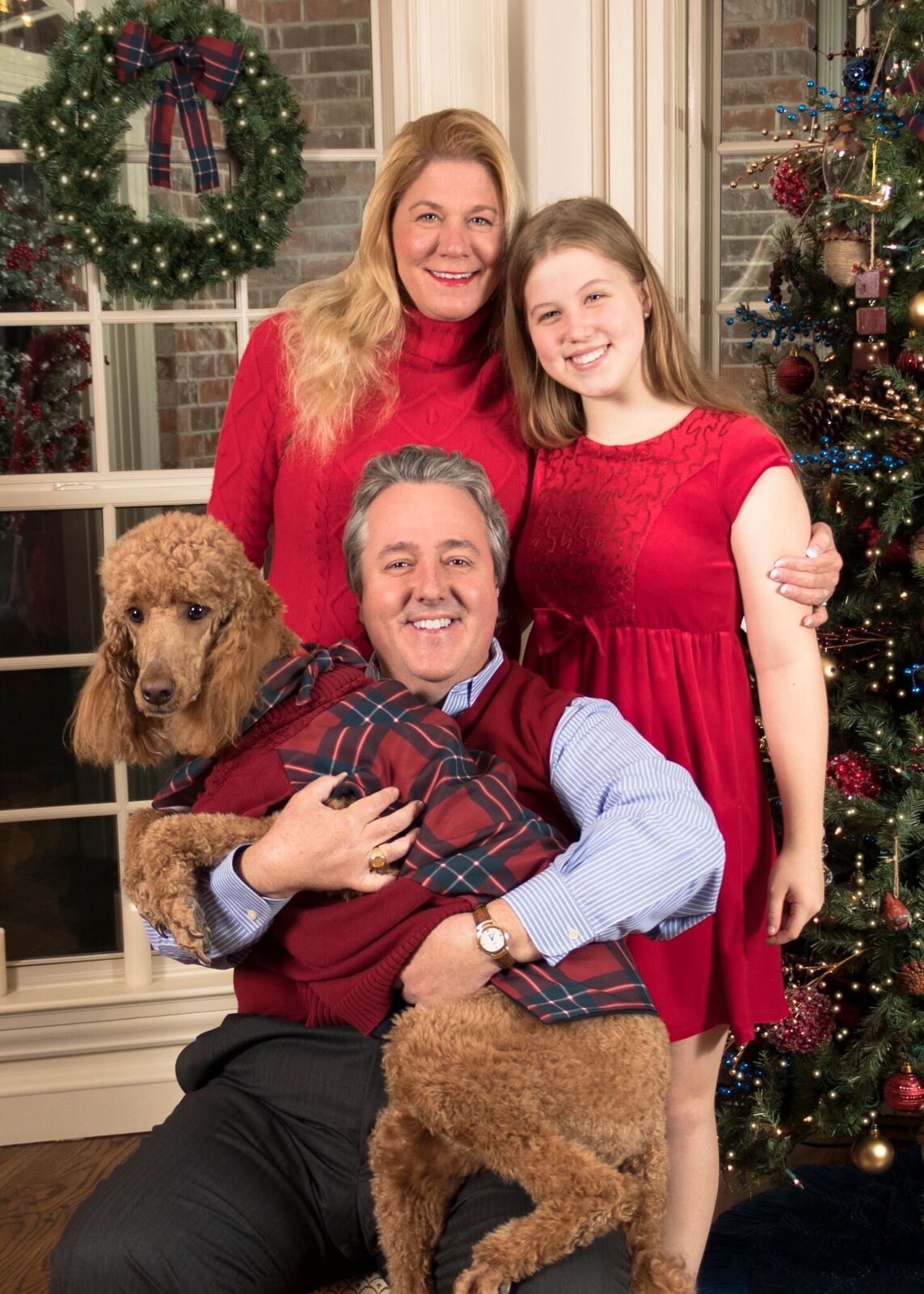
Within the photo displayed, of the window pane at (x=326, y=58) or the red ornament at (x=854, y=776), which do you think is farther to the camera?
the window pane at (x=326, y=58)

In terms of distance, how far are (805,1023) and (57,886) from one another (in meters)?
1.85

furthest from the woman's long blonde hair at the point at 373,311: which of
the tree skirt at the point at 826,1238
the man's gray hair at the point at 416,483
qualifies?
the tree skirt at the point at 826,1238

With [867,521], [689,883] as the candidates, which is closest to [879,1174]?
[867,521]

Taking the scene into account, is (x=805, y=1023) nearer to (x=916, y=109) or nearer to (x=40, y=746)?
(x=916, y=109)

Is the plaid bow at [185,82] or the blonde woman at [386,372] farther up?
the plaid bow at [185,82]

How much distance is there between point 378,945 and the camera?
4.33 ft

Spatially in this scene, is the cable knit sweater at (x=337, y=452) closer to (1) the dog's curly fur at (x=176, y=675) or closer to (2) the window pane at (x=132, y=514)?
(1) the dog's curly fur at (x=176, y=675)

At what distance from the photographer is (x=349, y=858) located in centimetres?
133

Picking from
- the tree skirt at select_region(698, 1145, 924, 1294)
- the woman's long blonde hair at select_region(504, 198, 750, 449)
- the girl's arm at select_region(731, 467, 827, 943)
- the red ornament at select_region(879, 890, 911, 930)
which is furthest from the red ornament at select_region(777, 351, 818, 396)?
the tree skirt at select_region(698, 1145, 924, 1294)

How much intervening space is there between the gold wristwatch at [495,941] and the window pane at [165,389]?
206cm

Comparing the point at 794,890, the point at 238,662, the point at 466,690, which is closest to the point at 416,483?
the point at 466,690

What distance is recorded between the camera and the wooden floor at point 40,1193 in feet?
7.70

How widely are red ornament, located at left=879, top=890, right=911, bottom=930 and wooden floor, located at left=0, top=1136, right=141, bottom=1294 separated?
1.68m

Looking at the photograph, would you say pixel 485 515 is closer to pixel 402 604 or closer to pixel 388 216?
pixel 402 604
